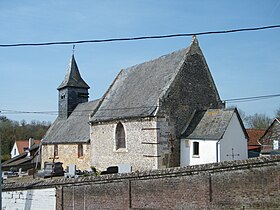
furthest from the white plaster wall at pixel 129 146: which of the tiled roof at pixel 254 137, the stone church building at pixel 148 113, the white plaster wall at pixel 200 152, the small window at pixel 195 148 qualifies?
the tiled roof at pixel 254 137

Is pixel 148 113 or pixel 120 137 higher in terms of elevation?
pixel 148 113

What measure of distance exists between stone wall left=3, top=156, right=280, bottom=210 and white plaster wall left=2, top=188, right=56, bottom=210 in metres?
0.25

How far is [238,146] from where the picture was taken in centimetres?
2098

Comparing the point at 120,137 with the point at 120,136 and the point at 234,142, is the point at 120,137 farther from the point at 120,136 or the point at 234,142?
the point at 234,142

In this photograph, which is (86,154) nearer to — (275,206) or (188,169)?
(188,169)

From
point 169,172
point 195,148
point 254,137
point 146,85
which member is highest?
point 146,85

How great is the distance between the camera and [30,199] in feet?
43.0

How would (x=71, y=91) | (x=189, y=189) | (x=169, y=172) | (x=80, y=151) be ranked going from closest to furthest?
(x=189, y=189), (x=169, y=172), (x=80, y=151), (x=71, y=91)

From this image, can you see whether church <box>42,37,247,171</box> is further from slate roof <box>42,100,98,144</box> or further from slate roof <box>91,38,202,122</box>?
slate roof <box>42,100,98,144</box>

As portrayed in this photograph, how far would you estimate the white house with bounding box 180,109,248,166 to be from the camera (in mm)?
19812

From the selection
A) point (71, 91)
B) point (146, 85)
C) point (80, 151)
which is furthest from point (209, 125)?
point (71, 91)

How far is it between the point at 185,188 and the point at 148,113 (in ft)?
38.1

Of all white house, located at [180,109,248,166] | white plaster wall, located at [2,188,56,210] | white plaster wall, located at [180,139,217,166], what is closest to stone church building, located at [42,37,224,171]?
white plaster wall, located at [180,139,217,166]

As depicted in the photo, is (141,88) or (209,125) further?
(141,88)
